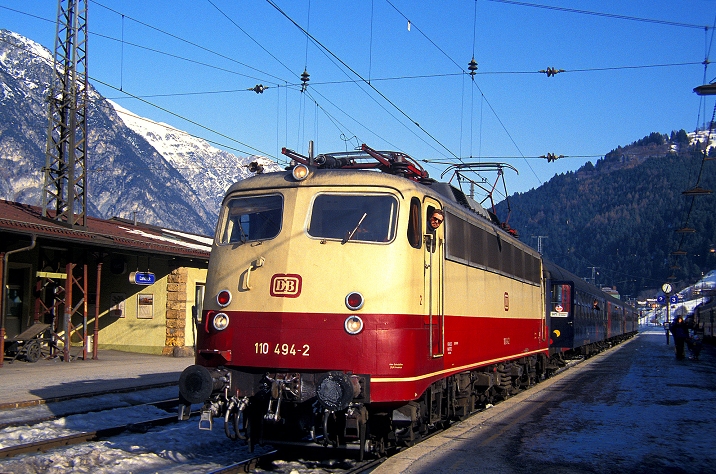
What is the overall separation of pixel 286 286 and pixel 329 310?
59 cm

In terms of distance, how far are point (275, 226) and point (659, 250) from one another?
164 meters

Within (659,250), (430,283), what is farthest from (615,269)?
(430,283)

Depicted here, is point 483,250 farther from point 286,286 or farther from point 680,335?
point 680,335

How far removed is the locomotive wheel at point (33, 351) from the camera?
21969 millimetres

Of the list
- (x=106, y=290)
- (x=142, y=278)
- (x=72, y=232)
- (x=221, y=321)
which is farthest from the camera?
(x=106, y=290)

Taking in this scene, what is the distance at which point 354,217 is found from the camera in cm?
859

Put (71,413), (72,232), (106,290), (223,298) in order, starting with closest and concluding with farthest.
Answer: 1. (223,298)
2. (71,413)
3. (72,232)
4. (106,290)

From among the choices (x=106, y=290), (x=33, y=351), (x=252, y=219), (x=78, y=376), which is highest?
(x=252, y=219)

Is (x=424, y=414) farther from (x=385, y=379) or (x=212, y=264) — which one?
(x=212, y=264)

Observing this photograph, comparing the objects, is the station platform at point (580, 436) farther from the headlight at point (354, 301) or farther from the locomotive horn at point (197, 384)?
the locomotive horn at point (197, 384)

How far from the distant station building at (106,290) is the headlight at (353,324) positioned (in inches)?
615

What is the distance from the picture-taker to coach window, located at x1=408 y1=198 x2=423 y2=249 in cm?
862

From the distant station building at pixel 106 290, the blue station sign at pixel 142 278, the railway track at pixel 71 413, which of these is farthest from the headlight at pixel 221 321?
the blue station sign at pixel 142 278

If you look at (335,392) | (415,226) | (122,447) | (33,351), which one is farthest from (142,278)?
(335,392)
